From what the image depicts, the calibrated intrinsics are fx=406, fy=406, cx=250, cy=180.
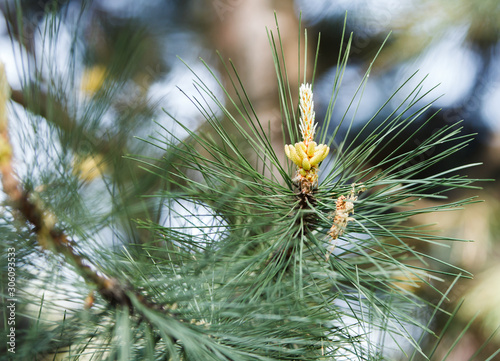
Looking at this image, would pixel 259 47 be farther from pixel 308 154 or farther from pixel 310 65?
pixel 308 154

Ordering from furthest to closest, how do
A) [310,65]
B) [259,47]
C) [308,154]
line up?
1. [310,65]
2. [259,47]
3. [308,154]

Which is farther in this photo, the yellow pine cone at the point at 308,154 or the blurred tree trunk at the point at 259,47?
the blurred tree trunk at the point at 259,47

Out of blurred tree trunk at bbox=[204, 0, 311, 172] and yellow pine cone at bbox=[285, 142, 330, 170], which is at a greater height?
blurred tree trunk at bbox=[204, 0, 311, 172]

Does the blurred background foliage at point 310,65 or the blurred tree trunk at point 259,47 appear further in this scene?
the blurred tree trunk at point 259,47

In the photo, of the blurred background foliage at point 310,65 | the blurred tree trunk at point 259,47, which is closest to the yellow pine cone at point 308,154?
the blurred background foliage at point 310,65

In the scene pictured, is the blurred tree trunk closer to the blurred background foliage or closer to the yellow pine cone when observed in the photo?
the blurred background foliage

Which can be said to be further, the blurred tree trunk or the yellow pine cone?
the blurred tree trunk

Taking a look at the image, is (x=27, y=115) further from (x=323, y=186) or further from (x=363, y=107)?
(x=363, y=107)

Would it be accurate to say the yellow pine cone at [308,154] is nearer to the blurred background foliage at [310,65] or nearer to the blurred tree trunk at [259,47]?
the blurred background foliage at [310,65]

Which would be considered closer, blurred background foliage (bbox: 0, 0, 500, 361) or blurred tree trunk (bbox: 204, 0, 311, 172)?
blurred background foliage (bbox: 0, 0, 500, 361)

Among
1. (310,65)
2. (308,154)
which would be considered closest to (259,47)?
(310,65)

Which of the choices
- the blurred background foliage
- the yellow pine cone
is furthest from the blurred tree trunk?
the yellow pine cone

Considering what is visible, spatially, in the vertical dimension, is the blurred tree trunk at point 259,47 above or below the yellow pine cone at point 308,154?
above
